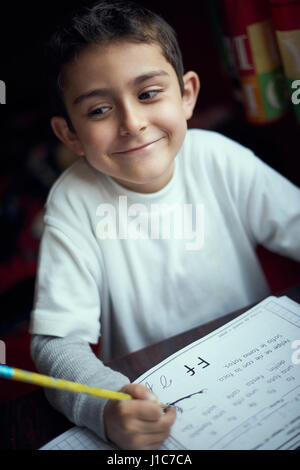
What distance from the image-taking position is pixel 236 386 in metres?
0.57

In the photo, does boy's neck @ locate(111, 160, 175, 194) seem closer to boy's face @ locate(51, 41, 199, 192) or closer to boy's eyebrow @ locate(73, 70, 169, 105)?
boy's face @ locate(51, 41, 199, 192)

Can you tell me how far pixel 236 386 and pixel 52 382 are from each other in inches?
8.8

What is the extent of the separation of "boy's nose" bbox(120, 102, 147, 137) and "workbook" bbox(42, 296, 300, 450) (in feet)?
1.02

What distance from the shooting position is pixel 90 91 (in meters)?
0.67

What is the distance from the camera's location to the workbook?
51 centimetres

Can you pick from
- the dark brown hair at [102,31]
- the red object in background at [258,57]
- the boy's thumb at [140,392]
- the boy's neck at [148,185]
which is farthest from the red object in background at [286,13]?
the boy's thumb at [140,392]

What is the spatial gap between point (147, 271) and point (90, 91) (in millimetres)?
338

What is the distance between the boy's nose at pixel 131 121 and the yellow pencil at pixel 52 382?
358mm

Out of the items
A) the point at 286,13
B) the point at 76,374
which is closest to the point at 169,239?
the point at 76,374

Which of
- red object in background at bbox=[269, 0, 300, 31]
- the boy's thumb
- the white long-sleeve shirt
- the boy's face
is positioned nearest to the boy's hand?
the boy's thumb

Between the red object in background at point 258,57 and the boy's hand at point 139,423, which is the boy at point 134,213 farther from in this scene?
the red object in background at point 258,57

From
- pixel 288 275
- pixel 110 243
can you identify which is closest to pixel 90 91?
pixel 110 243

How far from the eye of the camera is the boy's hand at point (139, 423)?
1.73 ft

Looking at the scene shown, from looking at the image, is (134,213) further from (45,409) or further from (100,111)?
(45,409)
